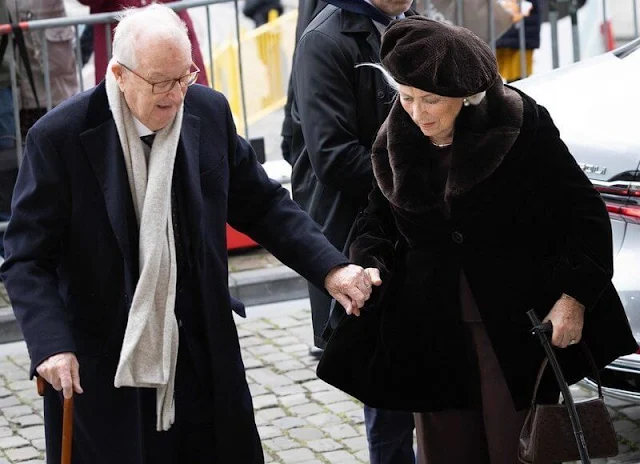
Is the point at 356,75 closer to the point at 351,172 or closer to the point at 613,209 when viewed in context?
the point at 351,172

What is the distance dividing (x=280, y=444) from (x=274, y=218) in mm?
→ 1813

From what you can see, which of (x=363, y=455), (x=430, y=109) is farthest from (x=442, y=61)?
(x=363, y=455)

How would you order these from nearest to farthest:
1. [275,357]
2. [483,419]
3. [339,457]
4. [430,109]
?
1. [430,109]
2. [483,419]
3. [339,457]
4. [275,357]

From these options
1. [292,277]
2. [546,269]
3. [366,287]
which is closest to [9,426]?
[292,277]

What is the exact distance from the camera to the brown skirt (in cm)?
399

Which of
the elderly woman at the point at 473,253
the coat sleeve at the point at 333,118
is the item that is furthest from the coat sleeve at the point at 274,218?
the coat sleeve at the point at 333,118

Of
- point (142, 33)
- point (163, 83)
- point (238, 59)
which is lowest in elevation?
point (238, 59)

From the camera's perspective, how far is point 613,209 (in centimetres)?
493

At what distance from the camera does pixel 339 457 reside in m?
5.59

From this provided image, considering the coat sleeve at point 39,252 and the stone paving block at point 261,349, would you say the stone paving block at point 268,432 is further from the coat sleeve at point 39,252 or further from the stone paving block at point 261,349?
the coat sleeve at point 39,252

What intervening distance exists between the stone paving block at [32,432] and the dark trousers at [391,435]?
1.68 meters

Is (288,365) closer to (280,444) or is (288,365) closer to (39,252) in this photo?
(280,444)

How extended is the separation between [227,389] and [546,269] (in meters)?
0.94

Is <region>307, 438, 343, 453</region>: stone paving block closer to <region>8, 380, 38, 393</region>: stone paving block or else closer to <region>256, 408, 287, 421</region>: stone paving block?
<region>256, 408, 287, 421</region>: stone paving block
